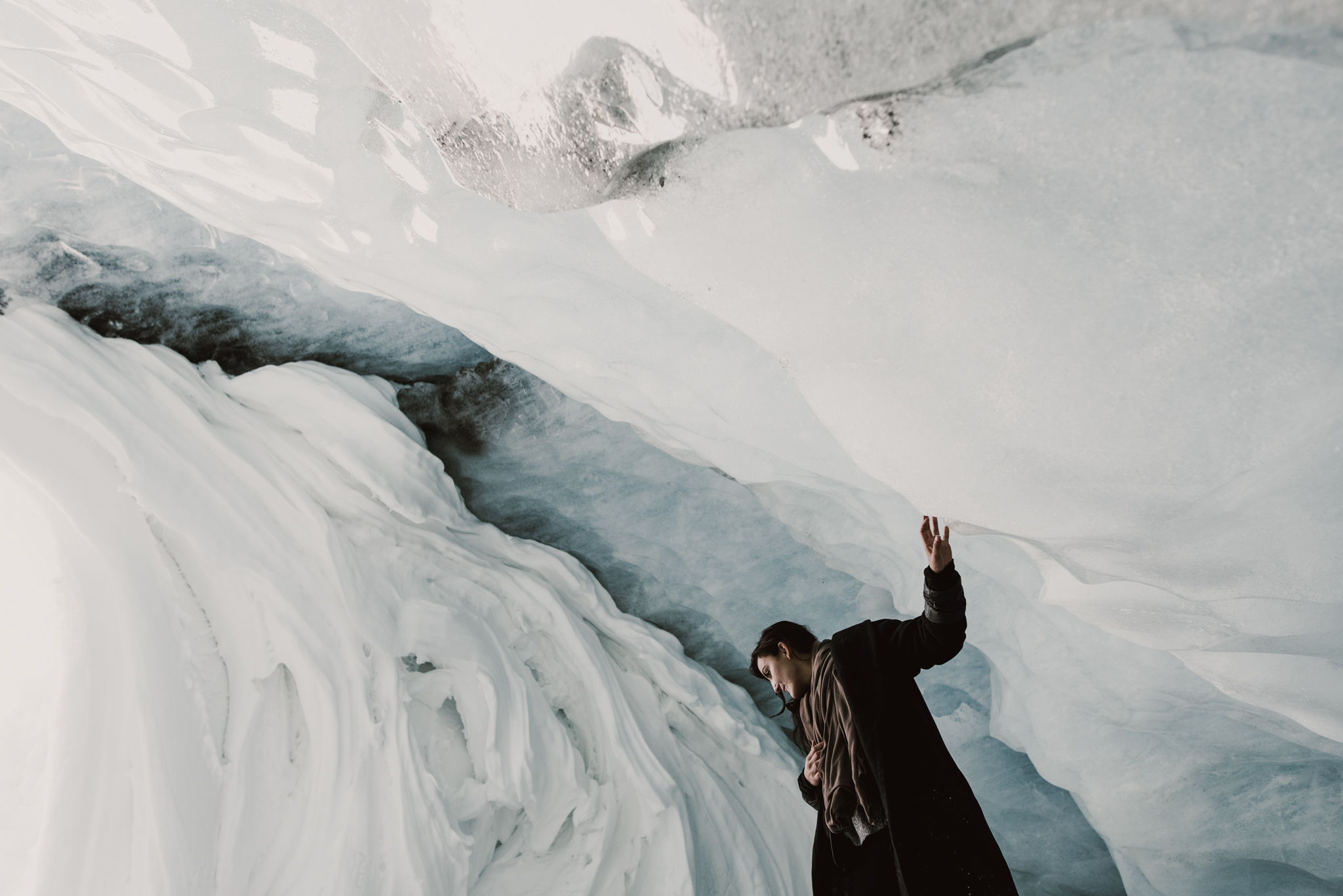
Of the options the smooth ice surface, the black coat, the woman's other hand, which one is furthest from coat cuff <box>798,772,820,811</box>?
the smooth ice surface

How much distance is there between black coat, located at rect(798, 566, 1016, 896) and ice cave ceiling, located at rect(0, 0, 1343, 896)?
270 mm

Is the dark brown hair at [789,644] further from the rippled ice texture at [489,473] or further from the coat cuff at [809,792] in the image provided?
the rippled ice texture at [489,473]

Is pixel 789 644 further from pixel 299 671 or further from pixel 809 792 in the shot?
pixel 299 671

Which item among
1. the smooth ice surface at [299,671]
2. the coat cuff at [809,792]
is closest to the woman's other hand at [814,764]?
the coat cuff at [809,792]

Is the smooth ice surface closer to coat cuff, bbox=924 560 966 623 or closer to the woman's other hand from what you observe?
the woman's other hand

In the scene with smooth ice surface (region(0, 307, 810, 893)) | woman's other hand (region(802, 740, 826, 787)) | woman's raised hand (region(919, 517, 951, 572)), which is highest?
woman's raised hand (region(919, 517, 951, 572))

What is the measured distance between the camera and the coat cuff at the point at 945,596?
4.63ft

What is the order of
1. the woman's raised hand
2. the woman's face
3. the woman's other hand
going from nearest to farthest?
1. the woman's raised hand
2. the woman's other hand
3. the woman's face

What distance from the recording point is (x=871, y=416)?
1.19 meters

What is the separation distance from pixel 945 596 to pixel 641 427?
3.26 ft

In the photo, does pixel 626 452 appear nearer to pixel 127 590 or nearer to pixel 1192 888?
pixel 127 590

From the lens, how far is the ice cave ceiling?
836 mm

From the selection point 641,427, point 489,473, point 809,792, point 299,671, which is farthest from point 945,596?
point 299,671

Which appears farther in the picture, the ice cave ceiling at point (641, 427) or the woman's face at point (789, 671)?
the woman's face at point (789, 671)
